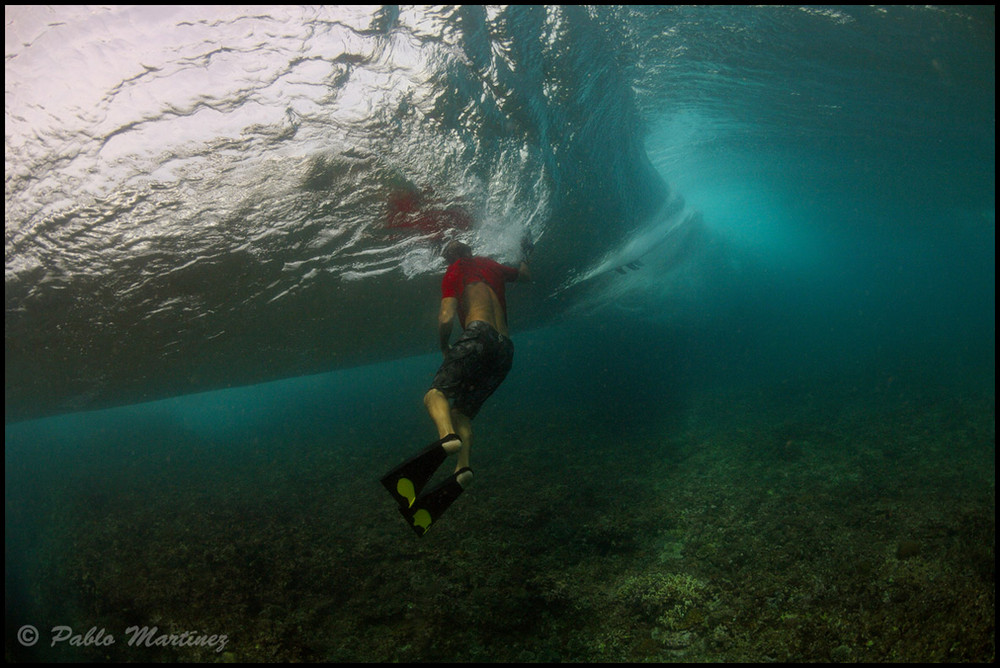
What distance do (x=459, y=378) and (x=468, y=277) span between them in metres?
1.67

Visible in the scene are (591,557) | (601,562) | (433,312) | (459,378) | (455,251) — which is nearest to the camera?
(459,378)

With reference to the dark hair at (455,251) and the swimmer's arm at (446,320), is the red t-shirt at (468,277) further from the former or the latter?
the dark hair at (455,251)

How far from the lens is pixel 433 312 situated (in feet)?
47.9

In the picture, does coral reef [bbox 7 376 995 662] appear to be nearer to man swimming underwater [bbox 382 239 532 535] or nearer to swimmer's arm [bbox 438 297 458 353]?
man swimming underwater [bbox 382 239 532 535]

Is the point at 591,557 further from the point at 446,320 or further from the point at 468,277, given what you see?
the point at 468,277

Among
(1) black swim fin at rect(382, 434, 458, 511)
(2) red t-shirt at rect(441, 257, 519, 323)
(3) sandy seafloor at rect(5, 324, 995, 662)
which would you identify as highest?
(2) red t-shirt at rect(441, 257, 519, 323)

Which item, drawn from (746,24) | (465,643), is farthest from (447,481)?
(746,24)

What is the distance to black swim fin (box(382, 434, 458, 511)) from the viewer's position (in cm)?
377

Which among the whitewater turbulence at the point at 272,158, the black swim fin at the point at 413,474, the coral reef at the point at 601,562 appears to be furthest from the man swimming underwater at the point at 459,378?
the whitewater turbulence at the point at 272,158

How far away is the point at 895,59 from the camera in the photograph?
9.83 m

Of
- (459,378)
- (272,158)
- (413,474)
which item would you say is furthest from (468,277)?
(272,158)

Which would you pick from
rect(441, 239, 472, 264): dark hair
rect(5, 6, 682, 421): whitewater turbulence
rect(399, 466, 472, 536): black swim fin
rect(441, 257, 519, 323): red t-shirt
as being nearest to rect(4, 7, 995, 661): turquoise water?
rect(5, 6, 682, 421): whitewater turbulence

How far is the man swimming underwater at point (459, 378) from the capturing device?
12.7 feet

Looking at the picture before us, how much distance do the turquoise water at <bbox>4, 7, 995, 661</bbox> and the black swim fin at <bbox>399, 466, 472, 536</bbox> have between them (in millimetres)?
1140
